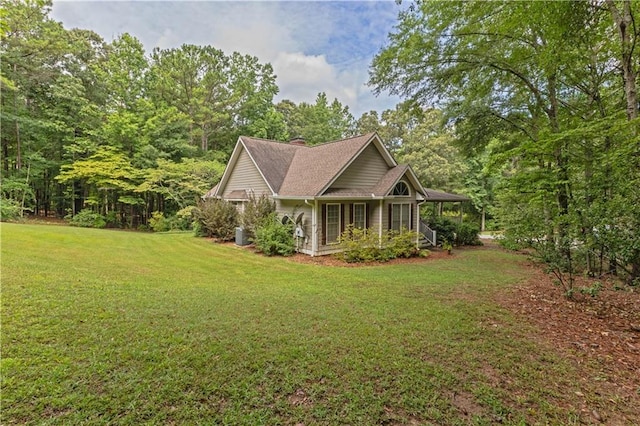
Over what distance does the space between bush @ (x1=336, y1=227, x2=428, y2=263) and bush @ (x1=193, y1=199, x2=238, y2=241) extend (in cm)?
620

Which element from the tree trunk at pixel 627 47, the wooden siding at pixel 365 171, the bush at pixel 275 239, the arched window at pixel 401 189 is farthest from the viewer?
the arched window at pixel 401 189

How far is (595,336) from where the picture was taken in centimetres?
485

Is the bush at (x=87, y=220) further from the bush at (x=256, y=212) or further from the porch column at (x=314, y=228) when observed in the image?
the porch column at (x=314, y=228)

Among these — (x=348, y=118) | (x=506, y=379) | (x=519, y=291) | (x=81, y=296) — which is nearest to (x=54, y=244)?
(x=81, y=296)

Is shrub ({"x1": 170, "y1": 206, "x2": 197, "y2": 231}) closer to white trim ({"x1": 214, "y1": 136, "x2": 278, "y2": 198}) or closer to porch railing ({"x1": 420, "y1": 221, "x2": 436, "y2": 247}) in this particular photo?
white trim ({"x1": 214, "y1": 136, "x2": 278, "y2": 198})

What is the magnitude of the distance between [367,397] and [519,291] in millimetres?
6491

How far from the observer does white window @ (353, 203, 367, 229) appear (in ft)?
42.8

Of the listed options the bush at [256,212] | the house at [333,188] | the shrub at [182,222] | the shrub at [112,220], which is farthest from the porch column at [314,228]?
the shrub at [112,220]

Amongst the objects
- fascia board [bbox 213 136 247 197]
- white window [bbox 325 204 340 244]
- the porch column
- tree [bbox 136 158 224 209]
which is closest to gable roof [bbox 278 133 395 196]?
the porch column

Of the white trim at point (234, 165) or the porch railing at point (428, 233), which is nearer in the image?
the white trim at point (234, 165)

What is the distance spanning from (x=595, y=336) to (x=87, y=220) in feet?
89.8

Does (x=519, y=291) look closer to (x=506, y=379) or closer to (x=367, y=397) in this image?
(x=506, y=379)

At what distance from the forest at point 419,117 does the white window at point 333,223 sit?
492 centimetres

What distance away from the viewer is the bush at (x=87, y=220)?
69.6 feet
